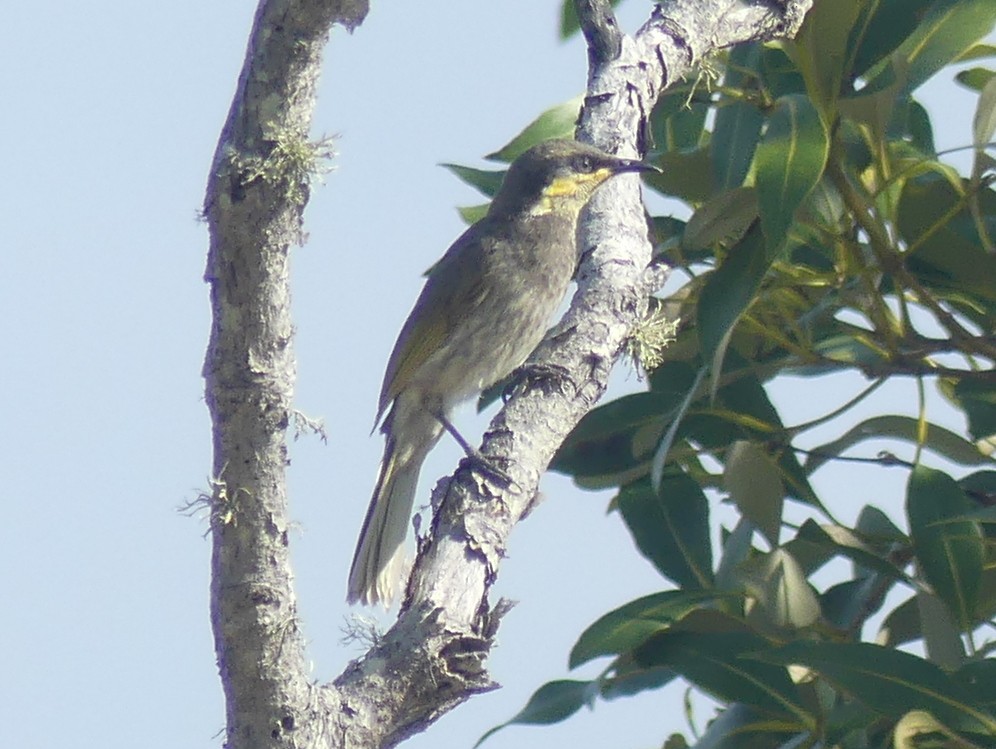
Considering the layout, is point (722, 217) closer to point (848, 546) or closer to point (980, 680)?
point (848, 546)

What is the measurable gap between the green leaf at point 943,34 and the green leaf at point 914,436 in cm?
88

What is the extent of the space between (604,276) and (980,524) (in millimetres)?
1228

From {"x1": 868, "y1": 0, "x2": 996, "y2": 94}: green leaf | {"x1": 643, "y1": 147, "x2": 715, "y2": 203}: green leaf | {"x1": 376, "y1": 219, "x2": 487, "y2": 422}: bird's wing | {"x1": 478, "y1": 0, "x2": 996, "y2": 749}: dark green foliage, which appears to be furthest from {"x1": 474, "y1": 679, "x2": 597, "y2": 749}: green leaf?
{"x1": 376, "y1": 219, "x2": 487, "y2": 422}: bird's wing

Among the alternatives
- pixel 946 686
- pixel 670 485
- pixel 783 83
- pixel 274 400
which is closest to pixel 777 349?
pixel 670 485

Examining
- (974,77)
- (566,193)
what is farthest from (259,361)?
(566,193)

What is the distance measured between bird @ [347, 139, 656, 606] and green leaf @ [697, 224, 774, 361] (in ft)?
4.78

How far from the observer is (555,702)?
385cm

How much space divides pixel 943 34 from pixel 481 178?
1.67 metres

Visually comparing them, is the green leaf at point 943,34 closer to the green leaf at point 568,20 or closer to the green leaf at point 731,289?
the green leaf at point 731,289

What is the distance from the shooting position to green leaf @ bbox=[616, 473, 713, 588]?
13.6ft

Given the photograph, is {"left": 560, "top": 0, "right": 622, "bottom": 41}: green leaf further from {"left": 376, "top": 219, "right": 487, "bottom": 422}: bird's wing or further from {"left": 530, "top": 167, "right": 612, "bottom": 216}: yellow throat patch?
{"left": 376, "top": 219, "right": 487, "bottom": 422}: bird's wing

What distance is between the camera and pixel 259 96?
8.86 feet

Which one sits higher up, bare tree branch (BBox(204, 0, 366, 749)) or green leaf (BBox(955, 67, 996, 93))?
green leaf (BBox(955, 67, 996, 93))

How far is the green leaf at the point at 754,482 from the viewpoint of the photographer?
385 cm
